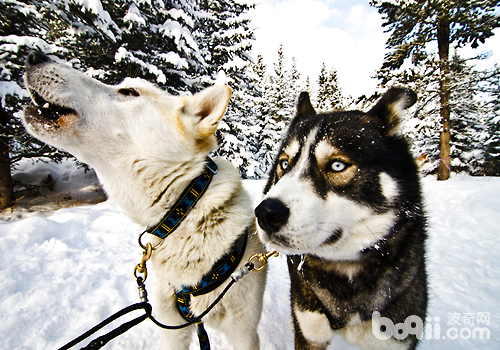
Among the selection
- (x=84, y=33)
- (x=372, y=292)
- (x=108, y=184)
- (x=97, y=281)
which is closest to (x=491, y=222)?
(x=372, y=292)

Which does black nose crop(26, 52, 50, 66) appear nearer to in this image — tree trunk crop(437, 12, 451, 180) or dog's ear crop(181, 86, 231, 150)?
dog's ear crop(181, 86, 231, 150)

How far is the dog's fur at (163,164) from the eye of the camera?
1468mm

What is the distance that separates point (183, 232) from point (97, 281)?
2217 mm

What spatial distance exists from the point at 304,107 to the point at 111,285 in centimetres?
326

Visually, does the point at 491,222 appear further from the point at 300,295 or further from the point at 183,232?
the point at 183,232

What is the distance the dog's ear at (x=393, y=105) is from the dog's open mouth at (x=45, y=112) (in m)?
2.20

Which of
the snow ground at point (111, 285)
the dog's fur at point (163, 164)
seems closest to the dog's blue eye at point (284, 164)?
the dog's fur at point (163, 164)

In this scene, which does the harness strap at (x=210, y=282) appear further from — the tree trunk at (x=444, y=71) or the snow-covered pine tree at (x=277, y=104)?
the snow-covered pine tree at (x=277, y=104)

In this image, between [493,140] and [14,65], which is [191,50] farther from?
[493,140]

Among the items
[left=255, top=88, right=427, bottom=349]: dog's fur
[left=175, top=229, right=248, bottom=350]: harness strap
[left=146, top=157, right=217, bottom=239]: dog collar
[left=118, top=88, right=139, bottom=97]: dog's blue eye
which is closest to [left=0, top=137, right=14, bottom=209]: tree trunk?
[left=118, top=88, right=139, bottom=97]: dog's blue eye

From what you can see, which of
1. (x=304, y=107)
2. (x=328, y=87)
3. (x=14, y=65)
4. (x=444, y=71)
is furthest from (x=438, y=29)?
(x=328, y=87)

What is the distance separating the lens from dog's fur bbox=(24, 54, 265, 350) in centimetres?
147

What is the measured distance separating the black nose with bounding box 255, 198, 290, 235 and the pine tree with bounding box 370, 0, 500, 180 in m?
13.3

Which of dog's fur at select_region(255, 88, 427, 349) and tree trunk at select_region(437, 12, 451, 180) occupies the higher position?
tree trunk at select_region(437, 12, 451, 180)
